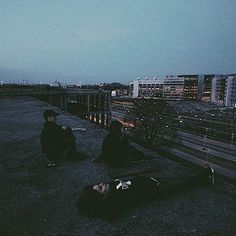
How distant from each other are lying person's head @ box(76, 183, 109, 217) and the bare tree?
29.2m

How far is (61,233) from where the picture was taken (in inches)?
123

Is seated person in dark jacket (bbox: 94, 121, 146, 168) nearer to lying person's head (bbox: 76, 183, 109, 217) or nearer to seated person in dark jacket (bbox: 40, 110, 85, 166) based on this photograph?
seated person in dark jacket (bbox: 40, 110, 85, 166)

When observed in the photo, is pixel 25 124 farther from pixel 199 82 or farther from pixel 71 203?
pixel 199 82

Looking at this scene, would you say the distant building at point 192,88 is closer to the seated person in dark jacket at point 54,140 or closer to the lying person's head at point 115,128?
the seated person in dark jacket at point 54,140

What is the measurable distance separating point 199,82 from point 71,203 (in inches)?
7154

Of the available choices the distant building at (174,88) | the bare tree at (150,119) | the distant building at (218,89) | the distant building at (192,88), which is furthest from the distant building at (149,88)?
the bare tree at (150,119)

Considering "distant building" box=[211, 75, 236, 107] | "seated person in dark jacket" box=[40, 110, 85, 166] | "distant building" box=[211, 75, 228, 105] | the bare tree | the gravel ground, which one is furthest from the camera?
"distant building" box=[211, 75, 228, 105]

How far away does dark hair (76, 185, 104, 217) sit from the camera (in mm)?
3525

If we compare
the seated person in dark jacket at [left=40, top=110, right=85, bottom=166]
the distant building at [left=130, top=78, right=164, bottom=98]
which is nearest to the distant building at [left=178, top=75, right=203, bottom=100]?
the distant building at [left=130, top=78, right=164, bottom=98]

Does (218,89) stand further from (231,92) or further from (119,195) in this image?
(119,195)

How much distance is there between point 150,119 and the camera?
34250mm

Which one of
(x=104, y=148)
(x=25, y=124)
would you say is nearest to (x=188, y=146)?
(x=25, y=124)

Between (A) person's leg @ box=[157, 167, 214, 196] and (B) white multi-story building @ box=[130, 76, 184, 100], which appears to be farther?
(B) white multi-story building @ box=[130, 76, 184, 100]

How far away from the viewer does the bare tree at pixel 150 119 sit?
33.4 metres
